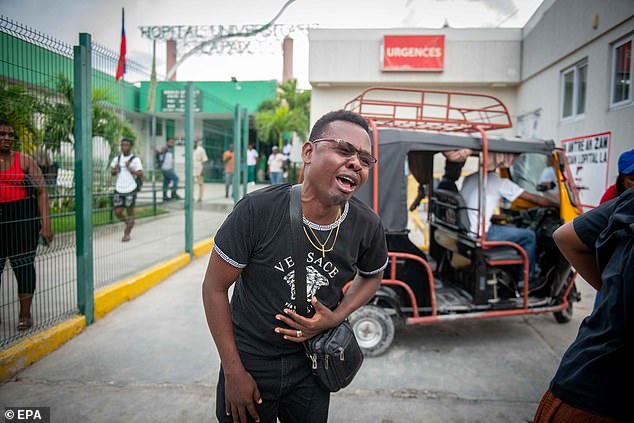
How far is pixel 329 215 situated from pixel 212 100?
6960 millimetres

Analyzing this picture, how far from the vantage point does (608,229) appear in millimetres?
1530

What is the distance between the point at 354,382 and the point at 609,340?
8.27 feet

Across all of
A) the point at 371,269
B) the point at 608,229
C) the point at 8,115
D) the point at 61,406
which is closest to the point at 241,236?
the point at 371,269

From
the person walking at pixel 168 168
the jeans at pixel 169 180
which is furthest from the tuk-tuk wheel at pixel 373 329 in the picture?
the jeans at pixel 169 180

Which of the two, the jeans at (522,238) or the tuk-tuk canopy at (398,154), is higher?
the tuk-tuk canopy at (398,154)

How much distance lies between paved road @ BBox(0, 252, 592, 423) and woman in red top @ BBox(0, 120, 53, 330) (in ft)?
2.23

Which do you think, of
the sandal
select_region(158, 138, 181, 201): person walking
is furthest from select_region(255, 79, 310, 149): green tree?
the sandal

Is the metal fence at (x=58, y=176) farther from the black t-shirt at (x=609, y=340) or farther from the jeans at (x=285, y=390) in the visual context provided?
the black t-shirt at (x=609, y=340)

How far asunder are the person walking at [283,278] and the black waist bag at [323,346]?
1.0 inches

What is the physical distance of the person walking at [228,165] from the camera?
1012 cm

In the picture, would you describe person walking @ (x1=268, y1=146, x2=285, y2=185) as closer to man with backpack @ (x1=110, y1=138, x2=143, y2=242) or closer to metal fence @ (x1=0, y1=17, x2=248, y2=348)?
man with backpack @ (x1=110, y1=138, x2=143, y2=242)

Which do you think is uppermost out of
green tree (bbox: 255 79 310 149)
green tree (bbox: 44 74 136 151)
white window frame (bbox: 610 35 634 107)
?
green tree (bbox: 255 79 310 149)

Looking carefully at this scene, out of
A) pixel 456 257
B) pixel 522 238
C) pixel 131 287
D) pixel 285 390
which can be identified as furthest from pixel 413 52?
pixel 285 390

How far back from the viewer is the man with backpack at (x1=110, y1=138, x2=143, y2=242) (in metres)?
5.44
